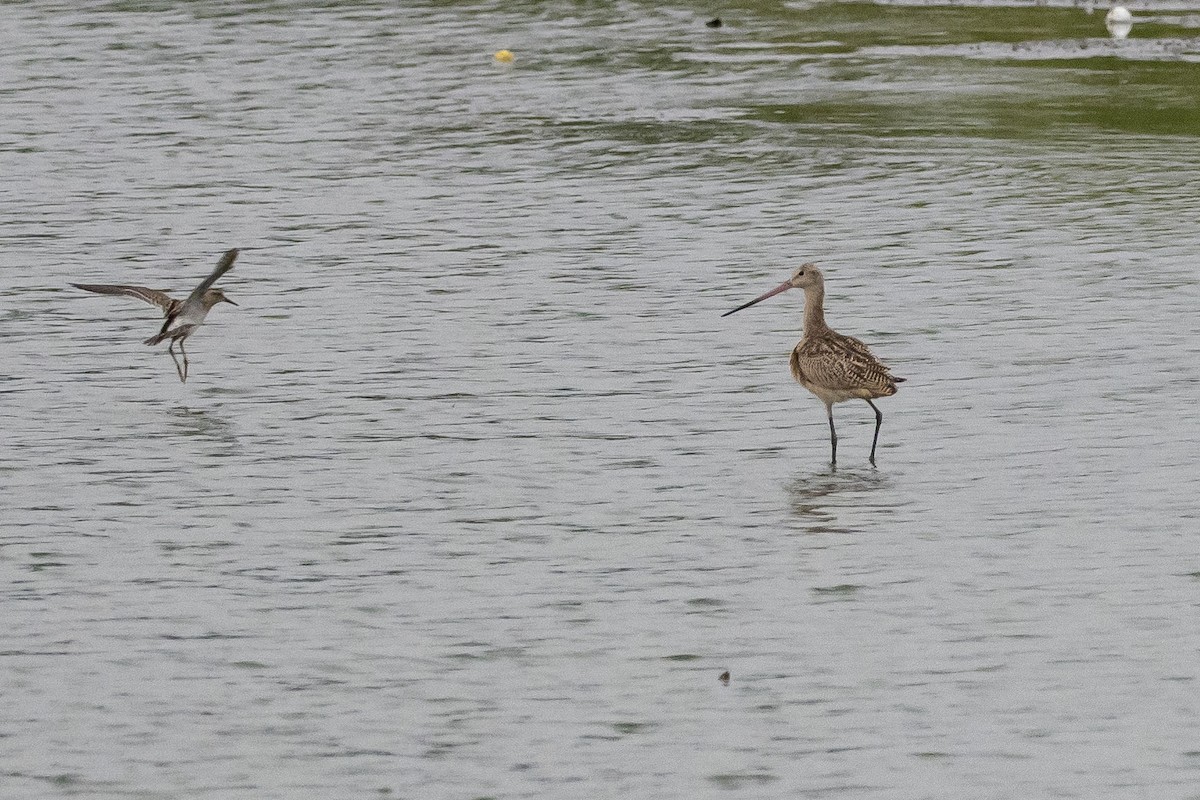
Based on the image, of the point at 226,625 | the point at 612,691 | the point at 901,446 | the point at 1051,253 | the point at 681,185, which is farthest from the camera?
the point at 681,185

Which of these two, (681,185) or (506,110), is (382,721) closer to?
(681,185)

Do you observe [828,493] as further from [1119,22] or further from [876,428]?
[1119,22]

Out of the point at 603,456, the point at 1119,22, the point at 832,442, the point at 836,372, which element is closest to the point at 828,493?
the point at 832,442

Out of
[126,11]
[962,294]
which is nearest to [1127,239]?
[962,294]

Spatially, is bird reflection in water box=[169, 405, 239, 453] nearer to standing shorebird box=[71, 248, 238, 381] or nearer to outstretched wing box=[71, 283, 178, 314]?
standing shorebird box=[71, 248, 238, 381]

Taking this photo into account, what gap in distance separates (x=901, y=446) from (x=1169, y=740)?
4.92 m

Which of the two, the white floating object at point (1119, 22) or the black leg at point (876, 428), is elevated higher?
the black leg at point (876, 428)

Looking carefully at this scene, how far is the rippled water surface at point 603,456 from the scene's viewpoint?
32.2 feet

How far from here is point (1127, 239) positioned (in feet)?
68.7

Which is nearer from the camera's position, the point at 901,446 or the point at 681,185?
the point at 901,446

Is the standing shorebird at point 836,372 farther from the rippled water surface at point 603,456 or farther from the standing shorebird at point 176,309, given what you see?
the standing shorebird at point 176,309

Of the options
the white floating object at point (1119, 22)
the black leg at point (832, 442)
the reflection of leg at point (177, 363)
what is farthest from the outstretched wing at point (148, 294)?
the white floating object at point (1119, 22)

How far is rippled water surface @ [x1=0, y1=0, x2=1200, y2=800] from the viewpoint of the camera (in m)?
9.83

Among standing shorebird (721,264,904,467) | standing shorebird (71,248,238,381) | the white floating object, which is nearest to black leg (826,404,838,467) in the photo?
standing shorebird (721,264,904,467)
